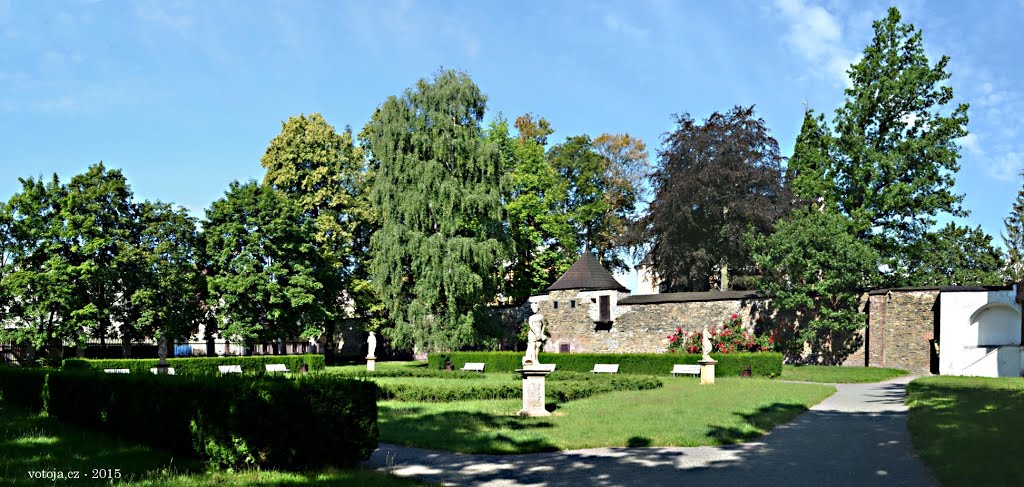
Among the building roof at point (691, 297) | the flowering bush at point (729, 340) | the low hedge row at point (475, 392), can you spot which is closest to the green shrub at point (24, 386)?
the low hedge row at point (475, 392)

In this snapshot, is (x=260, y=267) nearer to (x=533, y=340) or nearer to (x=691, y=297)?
(x=691, y=297)

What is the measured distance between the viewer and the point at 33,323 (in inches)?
1233

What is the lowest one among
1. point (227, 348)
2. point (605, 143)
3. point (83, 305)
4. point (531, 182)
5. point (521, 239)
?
point (227, 348)

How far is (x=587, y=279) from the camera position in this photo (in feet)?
123

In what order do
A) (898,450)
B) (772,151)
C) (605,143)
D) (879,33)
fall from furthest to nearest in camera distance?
(605,143) < (772,151) < (879,33) < (898,450)

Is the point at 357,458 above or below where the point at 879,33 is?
below

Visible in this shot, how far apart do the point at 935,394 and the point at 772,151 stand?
24.0 m

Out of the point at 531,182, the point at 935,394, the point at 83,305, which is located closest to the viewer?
the point at 935,394

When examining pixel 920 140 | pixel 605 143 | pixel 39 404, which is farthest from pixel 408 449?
pixel 605 143

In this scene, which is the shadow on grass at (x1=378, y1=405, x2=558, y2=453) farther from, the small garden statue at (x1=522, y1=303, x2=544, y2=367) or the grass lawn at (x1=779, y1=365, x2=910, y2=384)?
the grass lawn at (x1=779, y1=365, x2=910, y2=384)

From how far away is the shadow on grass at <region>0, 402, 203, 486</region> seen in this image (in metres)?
8.04

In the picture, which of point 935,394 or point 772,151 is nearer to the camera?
point 935,394

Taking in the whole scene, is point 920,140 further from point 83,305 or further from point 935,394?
point 83,305

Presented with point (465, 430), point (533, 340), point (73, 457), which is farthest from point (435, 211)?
point (73, 457)
